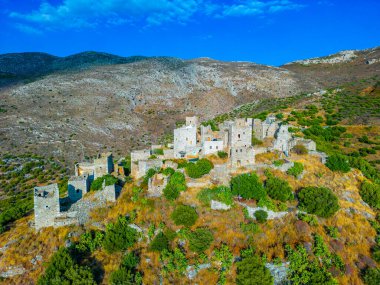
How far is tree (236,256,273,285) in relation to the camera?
21.5 meters

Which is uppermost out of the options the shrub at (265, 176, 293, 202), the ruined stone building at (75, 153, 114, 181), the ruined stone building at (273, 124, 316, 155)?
the ruined stone building at (273, 124, 316, 155)

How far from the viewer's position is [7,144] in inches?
2277

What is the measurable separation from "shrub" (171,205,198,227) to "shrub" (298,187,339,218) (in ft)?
32.1

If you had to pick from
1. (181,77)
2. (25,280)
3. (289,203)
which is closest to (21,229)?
(25,280)

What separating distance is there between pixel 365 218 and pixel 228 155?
46.1 ft

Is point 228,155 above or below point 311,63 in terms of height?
below

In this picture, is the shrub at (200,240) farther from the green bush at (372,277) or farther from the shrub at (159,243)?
the green bush at (372,277)

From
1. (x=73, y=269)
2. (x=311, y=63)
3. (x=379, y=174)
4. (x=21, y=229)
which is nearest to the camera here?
(x=73, y=269)

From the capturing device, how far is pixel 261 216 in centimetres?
2612

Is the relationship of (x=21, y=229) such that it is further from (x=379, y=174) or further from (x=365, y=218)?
(x=379, y=174)

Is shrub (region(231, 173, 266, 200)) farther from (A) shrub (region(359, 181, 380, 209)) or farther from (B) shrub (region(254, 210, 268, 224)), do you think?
(A) shrub (region(359, 181, 380, 209))

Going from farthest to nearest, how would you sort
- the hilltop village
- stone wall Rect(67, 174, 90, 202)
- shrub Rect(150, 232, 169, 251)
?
stone wall Rect(67, 174, 90, 202) < the hilltop village < shrub Rect(150, 232, 169, 251)

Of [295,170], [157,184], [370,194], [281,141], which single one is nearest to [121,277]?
[157,184]

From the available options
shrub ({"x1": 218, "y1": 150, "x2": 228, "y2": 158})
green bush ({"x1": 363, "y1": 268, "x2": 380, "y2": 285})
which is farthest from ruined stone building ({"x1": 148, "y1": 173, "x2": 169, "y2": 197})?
green bush ({"x1": 363, "y1": 268, "x2": 380, "y2": 285})
